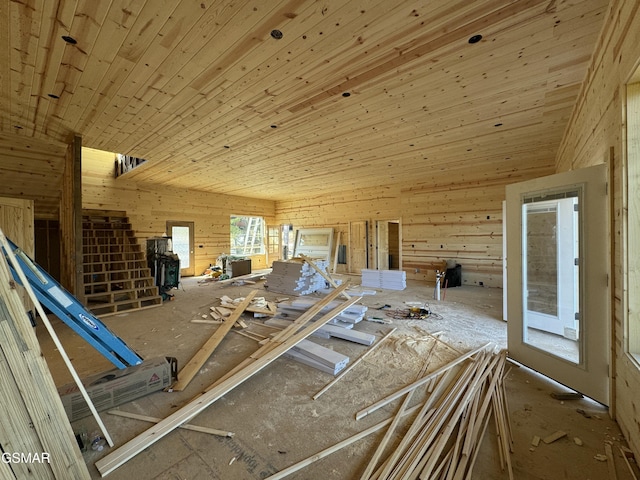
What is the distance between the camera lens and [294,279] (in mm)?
6590

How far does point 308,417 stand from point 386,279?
554cm

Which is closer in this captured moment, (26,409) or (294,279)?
(26,409)

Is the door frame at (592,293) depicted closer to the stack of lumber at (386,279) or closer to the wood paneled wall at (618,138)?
the wood paneled wall at (618,138)

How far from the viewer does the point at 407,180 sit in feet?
26.2

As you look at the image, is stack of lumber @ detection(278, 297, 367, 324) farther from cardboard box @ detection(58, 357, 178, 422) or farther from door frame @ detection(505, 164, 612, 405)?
door frame @ detection(505, 164, 612, 405)

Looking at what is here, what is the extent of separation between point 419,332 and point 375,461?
2575 millimetres

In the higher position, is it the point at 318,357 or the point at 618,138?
the point at 618,138

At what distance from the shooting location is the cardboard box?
205 centimetres

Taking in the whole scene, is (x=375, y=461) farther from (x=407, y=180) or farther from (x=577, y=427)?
(x=407, y=180)

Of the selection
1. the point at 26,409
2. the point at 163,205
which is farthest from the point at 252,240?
the point at 26,409

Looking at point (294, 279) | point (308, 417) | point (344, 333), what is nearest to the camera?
point (308, 417)

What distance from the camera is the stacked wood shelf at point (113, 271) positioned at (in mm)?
5309

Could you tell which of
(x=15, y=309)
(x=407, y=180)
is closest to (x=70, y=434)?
(x=15, y=309)

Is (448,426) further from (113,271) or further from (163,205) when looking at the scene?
(163,205)
